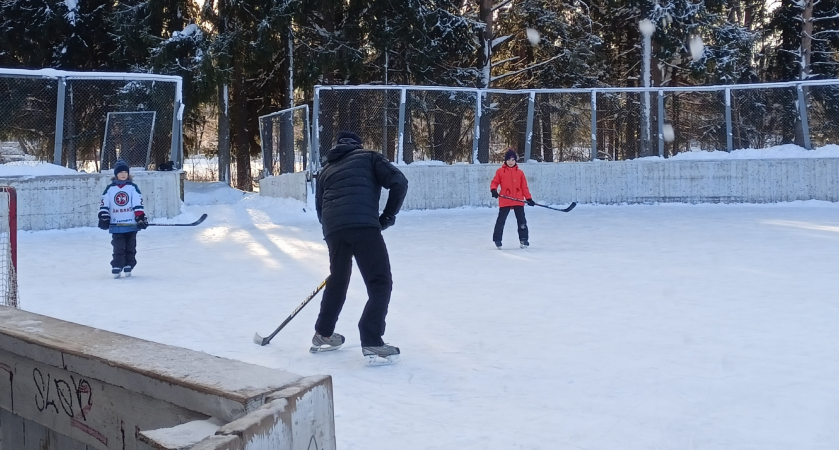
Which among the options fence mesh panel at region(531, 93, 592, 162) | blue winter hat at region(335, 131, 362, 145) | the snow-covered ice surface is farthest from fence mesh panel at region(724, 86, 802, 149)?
blue winter hat at region(335, 131, 362, 145)

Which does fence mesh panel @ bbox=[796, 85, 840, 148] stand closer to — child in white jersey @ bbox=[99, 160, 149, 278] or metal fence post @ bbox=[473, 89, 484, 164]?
metal fence post @ bbox=[473, 89, 484, 164]

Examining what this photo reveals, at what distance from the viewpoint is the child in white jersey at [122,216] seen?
28.6 ft

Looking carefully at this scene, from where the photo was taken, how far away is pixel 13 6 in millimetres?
23078

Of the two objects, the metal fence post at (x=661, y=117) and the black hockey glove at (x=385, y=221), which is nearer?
the black hockey glove at (x=385, y=221)

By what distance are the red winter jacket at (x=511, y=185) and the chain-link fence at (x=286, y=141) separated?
20.0 feet

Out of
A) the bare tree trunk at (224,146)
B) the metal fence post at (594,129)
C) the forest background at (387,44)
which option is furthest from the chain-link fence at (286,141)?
the metal fence post at (594,129)

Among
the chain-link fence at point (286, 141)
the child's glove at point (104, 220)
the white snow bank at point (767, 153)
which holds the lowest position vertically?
the child's glove at point (104, 220)

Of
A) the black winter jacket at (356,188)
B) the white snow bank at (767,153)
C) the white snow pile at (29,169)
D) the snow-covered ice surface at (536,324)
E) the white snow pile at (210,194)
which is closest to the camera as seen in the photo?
the snow-covered ice surface at (536,324)

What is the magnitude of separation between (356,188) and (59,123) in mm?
10227

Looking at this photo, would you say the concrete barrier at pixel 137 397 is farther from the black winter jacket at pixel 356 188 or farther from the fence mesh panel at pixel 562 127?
the fence mesh panel at pixel 562 127

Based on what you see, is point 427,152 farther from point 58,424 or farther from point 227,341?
point 58,424

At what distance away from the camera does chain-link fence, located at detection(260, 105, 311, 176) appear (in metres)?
16.5

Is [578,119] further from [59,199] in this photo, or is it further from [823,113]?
[59,199]

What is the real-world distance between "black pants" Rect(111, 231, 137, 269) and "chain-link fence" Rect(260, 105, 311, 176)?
733 cm
